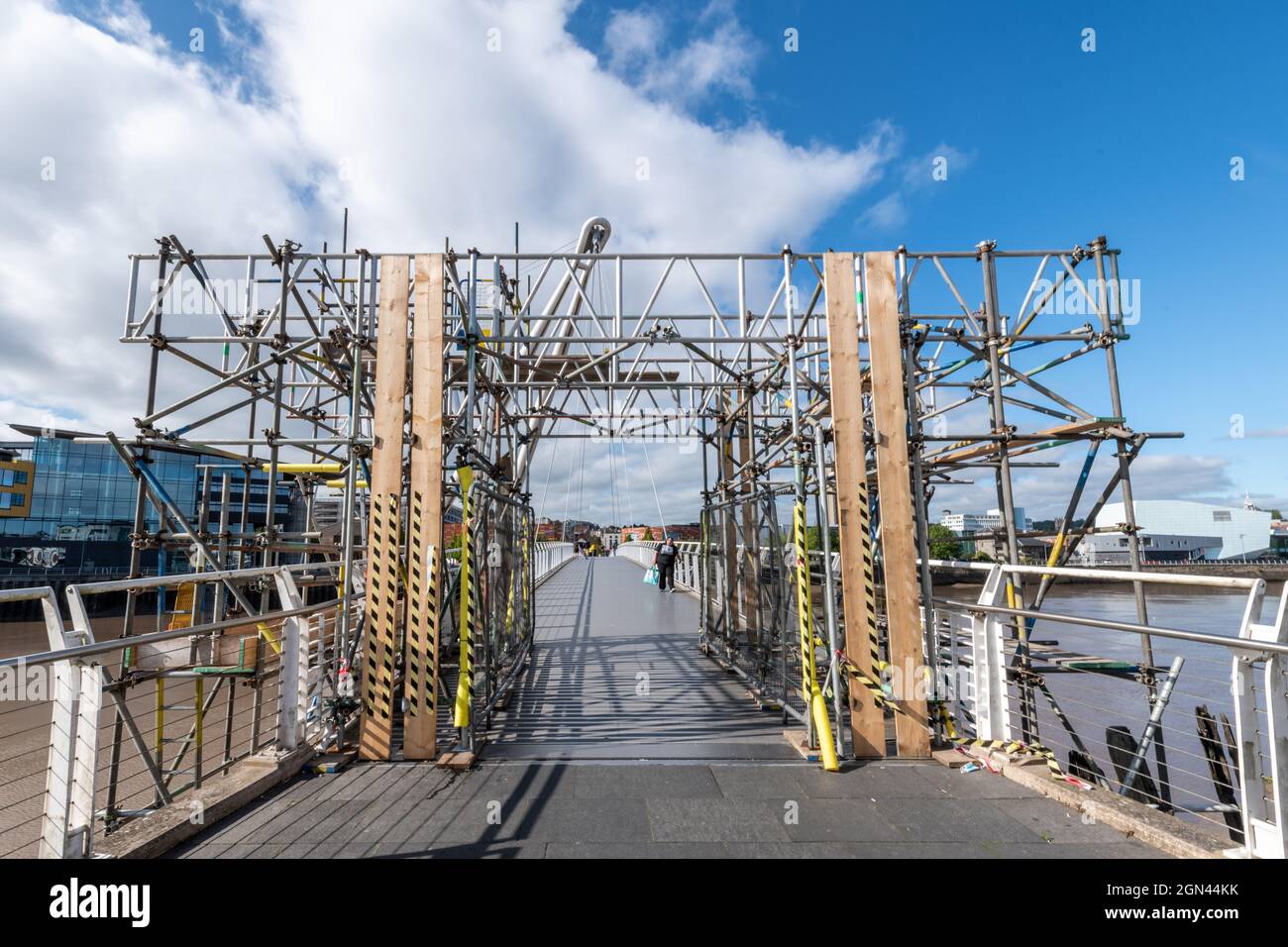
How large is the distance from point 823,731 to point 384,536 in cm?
430

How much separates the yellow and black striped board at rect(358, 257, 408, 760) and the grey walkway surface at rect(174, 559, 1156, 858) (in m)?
0.42

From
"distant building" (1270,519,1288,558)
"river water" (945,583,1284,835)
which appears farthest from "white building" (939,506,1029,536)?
"distant building" (1270,519,1288,558)

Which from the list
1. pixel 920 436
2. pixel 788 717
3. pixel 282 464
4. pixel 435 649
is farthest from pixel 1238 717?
pixel 282 464

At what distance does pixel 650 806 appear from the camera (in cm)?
457

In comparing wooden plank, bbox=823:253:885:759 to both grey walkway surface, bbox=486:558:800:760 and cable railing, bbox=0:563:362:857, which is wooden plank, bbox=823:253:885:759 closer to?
grey walkway surface, bbox=486:558:800:760

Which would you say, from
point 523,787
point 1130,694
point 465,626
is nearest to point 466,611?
point 465,626

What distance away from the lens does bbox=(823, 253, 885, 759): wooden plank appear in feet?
18.8

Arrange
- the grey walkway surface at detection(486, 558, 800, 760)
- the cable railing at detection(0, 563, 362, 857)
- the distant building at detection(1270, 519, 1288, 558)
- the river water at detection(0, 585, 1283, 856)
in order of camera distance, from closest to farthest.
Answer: the cable railing at detection(0, 563, 362, 857)
the river water at detection(0, 585, 1283, 856)
the grey walkway surface at detection(486, 558, 800, 760)
the distant building at detection(1270, 519, 1288, 558)

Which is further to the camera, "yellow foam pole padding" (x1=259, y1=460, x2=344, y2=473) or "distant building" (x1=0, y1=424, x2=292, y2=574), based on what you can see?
"distant building" (x1=0, y1=424, x2=292, y2=574)

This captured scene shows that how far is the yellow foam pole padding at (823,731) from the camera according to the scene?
535 centimetres

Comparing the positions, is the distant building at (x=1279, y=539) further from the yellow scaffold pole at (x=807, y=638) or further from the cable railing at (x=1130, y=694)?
the yellow scaffold pole at (x=807, y=638)

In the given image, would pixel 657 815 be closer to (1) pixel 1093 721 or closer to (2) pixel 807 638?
(2) pixel 807 638

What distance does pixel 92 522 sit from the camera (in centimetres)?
5256

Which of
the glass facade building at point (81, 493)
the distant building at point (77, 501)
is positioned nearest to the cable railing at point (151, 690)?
the distant building at point (77, 501)
